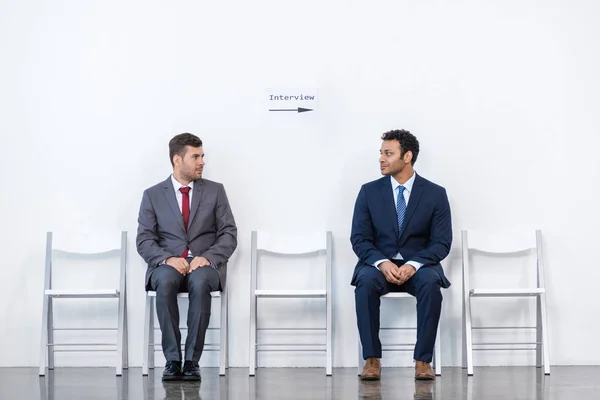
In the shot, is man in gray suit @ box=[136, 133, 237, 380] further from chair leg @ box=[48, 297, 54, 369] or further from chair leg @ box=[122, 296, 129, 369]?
chair leg @ box=[48, 297, 54, 369]

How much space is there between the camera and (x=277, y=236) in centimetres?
592

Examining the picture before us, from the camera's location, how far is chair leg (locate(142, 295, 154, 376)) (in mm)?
5566

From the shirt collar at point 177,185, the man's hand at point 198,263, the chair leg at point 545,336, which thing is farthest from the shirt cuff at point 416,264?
the shirt collar at point 177,185

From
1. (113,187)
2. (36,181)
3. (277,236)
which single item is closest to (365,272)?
(277,236)

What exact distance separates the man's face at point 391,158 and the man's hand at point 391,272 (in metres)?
0.60

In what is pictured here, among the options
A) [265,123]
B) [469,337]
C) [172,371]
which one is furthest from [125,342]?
[469,337]

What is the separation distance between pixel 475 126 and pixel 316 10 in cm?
125

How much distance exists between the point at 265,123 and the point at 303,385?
179 cm

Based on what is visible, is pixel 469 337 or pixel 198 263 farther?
pixel 469 337

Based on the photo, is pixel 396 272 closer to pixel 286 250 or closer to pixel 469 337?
pixel 469 337

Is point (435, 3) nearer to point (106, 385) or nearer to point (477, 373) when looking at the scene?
point (477, 373)

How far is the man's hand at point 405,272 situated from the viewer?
5.34 m

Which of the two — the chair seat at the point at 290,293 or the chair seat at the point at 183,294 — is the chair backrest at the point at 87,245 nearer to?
the chair seat at the point at 183,294

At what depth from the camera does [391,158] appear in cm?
564
